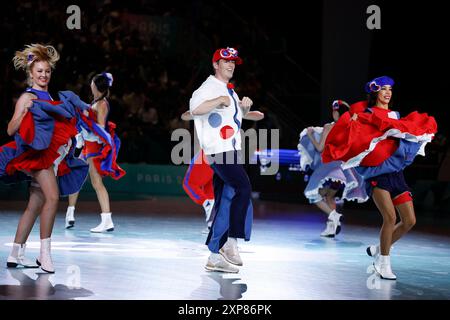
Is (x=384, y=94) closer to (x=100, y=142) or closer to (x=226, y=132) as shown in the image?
(x=226, y=132)

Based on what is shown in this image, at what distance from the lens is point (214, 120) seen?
682 centimetres

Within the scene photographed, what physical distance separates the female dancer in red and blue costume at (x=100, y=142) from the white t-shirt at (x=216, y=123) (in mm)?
2825

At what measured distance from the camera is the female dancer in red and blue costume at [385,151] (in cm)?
682

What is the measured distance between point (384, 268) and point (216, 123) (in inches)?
72.9

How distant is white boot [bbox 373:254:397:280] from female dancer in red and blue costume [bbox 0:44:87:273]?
2.70m

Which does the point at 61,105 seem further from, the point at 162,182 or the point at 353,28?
the point at 162,182

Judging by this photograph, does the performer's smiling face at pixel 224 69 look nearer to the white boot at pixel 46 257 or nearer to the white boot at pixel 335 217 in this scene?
the white boot at pixel 46 257

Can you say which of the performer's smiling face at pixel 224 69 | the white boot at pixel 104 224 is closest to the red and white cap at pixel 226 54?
the performer's smiling face at pixel 224 69

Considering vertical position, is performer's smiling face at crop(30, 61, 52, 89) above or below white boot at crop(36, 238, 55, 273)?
above

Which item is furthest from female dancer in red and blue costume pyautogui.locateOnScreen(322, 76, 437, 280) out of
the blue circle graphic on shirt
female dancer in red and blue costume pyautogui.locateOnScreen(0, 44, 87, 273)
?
female dancer in red and blue costume pyautogui.locateOnScreen(0, 44, 87, 273)

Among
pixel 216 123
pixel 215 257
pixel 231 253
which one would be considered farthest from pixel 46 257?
pixel 216 123

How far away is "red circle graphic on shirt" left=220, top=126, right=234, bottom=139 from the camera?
22.3ft

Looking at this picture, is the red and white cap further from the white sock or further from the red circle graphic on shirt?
the white sock

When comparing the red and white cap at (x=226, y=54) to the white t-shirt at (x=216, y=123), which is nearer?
the white t-shirt at (x=216, y=123)
